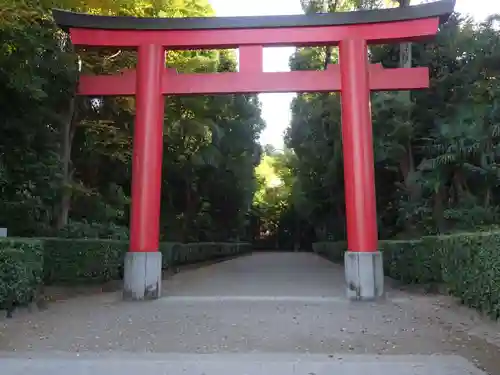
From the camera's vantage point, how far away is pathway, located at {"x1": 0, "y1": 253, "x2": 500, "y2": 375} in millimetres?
4383

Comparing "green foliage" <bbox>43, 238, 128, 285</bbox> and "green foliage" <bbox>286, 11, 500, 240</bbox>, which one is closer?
"green foliage" <bbox>43, 238, 128, 285</bbox>

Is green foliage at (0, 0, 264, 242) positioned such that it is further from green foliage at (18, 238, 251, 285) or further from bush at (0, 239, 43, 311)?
bush at (0, 239, 43, 311)

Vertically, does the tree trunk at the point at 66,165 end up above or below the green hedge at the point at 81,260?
above

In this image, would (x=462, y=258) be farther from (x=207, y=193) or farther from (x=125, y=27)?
(x=207, y=193)

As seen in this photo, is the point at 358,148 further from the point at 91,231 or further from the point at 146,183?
the point at 91,231

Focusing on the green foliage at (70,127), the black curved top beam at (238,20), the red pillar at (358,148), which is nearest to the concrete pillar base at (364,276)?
the red pillar at (358,148)

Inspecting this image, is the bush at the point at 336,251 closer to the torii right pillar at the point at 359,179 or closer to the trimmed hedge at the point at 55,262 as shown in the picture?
the trimmed hedge at the point at 55,262

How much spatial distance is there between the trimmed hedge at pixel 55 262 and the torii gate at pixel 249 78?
4.57 feet

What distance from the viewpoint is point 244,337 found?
5809mm

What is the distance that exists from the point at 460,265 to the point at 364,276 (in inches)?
71.4

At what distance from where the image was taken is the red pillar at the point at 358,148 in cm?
888

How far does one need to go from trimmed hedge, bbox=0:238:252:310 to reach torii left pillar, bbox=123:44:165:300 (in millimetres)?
1365

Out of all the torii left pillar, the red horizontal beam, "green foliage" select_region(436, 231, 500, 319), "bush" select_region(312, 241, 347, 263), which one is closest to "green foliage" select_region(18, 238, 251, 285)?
the torii left pillar

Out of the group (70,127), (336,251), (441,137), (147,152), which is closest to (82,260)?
(147,152)
